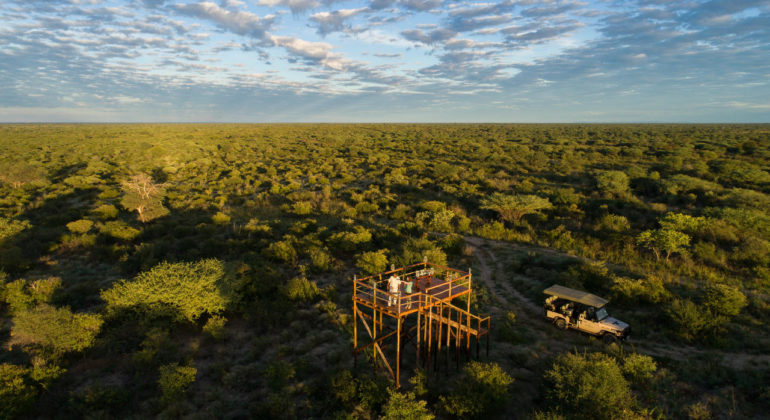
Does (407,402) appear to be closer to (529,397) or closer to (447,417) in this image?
(447,417)

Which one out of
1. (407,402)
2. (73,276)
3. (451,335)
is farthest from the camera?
(73,276)

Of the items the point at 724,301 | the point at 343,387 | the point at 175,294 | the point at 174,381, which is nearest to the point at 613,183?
the point at 724,301

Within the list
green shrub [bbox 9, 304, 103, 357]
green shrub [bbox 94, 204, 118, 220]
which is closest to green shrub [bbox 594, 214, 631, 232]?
green shrub [bbox 9, 304, 103, 357]

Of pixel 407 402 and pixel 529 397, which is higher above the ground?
pixel 407 402

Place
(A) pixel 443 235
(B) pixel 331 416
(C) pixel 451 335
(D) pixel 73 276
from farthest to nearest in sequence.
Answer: (A) pixel 443 235 < (D) pixel 73 276 < (C) pixel 451 335 < (B) pixel 331 416

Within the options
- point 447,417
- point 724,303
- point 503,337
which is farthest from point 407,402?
point 724,303
